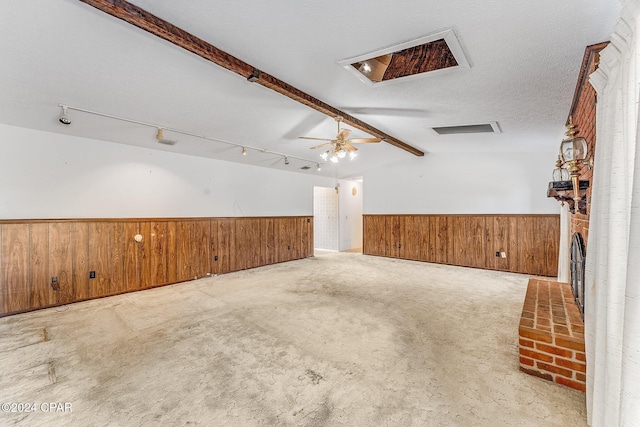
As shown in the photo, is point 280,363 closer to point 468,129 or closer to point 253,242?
point 253,242

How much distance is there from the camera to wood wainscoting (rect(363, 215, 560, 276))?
546cm

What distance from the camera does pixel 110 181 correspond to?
171 inches

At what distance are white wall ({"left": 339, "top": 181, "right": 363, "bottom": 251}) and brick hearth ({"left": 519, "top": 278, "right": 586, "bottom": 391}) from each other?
21.1 ft

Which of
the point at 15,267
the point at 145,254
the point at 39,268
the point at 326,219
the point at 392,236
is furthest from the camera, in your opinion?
the point at 326,219

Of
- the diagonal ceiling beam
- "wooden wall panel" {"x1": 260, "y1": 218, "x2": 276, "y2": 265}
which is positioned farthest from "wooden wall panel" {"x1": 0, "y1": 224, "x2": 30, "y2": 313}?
"wooden wall panel" {"x1": 260, "y1": 218, "x2": 276, "y2": 265}

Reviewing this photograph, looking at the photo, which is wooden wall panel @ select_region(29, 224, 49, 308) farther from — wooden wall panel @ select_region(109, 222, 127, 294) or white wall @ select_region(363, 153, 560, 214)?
white wall @ select_region(363, 153, 560, 214)

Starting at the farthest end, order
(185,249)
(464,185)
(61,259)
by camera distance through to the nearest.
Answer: (464,185) < (185,249) < (61,259)

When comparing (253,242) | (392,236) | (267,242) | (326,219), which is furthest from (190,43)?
(326,219)

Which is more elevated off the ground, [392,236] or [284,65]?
[284,65]

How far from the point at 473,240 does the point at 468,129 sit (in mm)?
2806

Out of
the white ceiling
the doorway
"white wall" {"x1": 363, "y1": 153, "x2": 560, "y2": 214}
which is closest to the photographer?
the white ceiling

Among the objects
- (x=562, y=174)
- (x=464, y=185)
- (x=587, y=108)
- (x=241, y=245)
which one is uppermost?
(x=587, y=108)

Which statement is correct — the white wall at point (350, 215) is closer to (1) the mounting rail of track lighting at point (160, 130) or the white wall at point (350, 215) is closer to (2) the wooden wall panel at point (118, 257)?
(1) the mounting rail of track lighting at point (160, 130)

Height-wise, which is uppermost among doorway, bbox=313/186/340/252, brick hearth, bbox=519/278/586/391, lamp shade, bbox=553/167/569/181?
lamp shade, bbox=553/167/569/181
